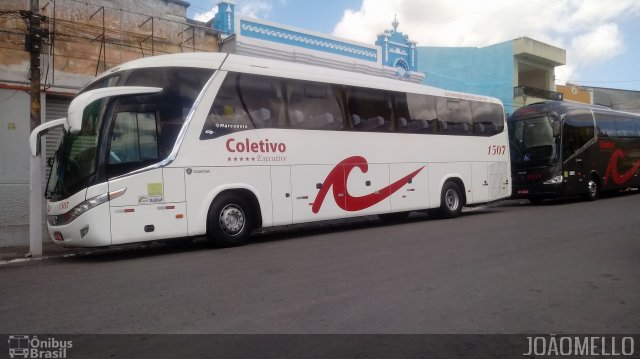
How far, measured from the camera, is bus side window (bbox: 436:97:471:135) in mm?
13391

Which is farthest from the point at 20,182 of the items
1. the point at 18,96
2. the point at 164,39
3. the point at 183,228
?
the point at 183,228

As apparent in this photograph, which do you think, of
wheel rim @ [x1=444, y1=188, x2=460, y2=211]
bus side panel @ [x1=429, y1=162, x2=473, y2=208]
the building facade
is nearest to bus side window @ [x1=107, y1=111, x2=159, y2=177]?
the building facade

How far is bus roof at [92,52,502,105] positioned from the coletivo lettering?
1.30 metres

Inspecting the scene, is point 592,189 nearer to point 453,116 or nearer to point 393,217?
point 453,116

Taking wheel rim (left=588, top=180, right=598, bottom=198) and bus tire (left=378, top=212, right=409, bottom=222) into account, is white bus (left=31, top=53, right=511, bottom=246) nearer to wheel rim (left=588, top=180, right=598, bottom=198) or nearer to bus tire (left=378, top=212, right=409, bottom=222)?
bus tire (left=378, top=212, right=409, bottom=222)

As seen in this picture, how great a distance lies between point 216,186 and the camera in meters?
9.11

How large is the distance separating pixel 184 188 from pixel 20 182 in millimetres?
6479

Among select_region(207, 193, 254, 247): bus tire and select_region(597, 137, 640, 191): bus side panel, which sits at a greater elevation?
select_region(597, 137, 640, 191): bus side panel

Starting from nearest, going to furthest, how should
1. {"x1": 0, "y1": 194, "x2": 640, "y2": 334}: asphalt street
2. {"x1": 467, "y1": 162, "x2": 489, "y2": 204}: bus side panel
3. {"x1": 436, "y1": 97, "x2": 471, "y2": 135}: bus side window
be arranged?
{"x1": 0, "y1": 194, "x2": 640, "y2": 334}: asphalt street → {"x1": 436, "y1": 97, "x2": 471, "y2": 135}: bus side window → {"x1": 467, "y1": 162, "x2": 489, "y2": 204}: bus side panel

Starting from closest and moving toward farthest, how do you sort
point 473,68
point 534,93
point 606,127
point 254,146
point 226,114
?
point 226,114 < point 254,146 < point 606,127 < point 534,93 < point 473,68

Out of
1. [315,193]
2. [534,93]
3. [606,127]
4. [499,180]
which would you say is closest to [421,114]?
[499,180]

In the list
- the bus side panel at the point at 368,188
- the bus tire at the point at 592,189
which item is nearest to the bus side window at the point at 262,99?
the bus side panel at the point at 368,188

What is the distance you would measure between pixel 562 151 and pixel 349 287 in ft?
44.4

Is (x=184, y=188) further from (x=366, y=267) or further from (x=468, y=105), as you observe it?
(x=468, y=105)
